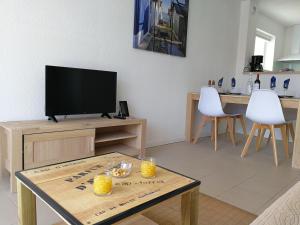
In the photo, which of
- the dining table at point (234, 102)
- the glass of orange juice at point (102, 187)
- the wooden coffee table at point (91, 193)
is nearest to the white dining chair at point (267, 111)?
the dining table at point (234, 102)

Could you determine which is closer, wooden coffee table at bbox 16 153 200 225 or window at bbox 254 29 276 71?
wooden coffee table at bbox 16 153 200 225

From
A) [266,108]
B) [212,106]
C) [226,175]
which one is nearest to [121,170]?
[226,175]

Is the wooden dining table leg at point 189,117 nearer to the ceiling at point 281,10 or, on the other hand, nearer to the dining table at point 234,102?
the dining table at point 234,102

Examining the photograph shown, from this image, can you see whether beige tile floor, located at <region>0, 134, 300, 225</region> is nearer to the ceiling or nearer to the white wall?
the white wall

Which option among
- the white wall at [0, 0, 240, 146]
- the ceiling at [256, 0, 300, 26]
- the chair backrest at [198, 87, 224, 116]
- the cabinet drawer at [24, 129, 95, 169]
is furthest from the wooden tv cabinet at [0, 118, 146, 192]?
the ceiling at [256, 0, 300, 26]

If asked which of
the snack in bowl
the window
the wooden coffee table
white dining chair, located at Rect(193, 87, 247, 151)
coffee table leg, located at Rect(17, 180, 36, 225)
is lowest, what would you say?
coffee table leg, located at Rect(17, 180, 36, 225)

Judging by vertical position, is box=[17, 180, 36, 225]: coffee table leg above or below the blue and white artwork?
below

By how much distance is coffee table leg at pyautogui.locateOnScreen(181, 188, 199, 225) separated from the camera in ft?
3.83

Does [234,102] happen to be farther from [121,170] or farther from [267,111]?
[121,170]

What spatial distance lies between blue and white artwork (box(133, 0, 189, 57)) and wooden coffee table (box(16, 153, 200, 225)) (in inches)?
75.5

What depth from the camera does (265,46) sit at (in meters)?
5.12

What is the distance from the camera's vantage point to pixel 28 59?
2.04 m

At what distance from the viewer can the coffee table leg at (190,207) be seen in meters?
1.17

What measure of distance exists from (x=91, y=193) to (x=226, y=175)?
158 cm
